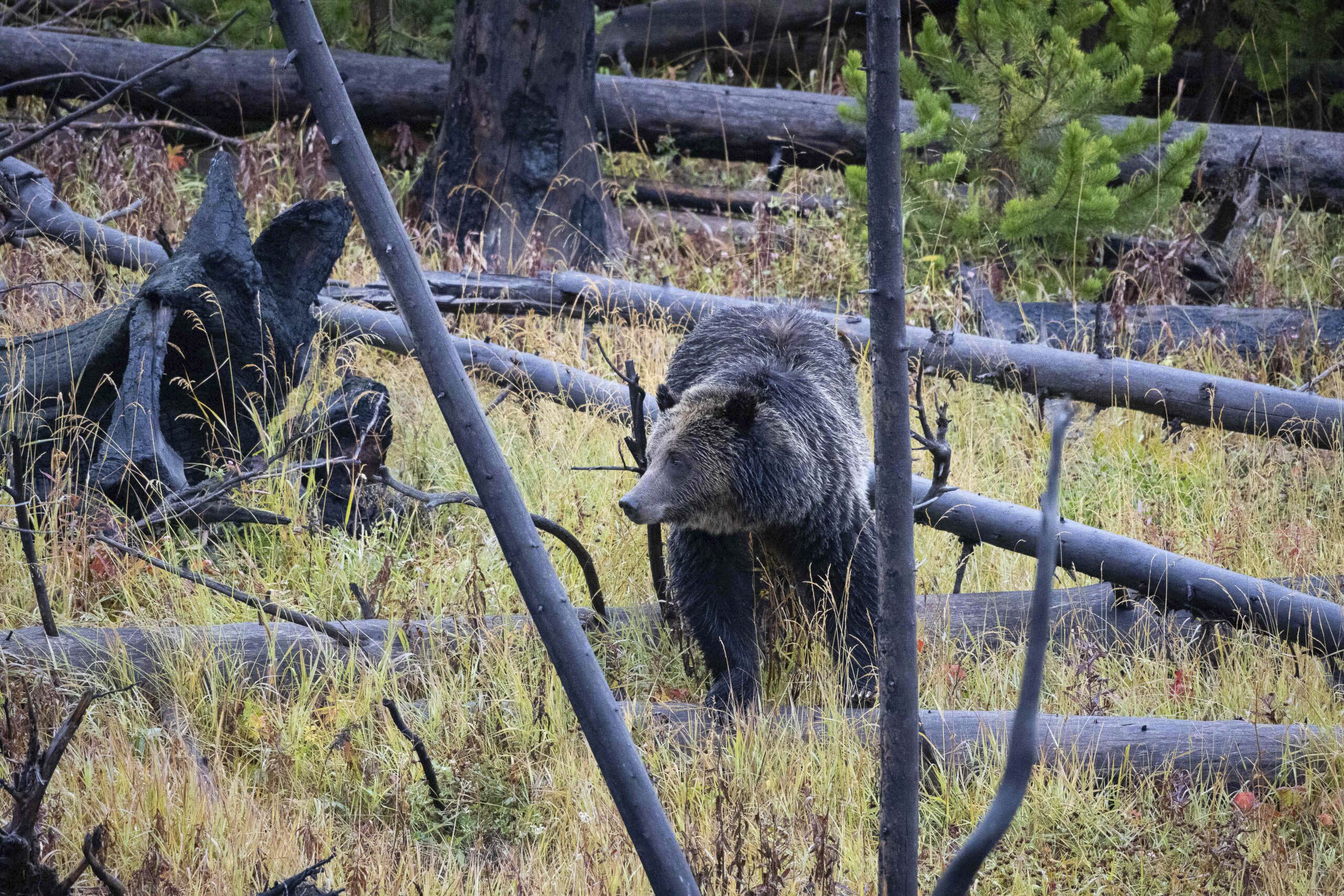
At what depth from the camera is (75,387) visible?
4789 mm

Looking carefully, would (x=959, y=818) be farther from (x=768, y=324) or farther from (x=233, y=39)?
(x=233, y=39)

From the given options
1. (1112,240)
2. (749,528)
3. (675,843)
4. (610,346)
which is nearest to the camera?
(675,843)

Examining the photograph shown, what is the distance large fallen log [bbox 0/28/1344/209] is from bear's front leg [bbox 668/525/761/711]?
5.55 meters

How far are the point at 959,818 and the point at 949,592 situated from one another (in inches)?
54.7

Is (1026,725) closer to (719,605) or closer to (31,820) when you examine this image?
(31,820)

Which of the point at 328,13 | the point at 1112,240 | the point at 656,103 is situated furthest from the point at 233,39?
the point at 1112,240

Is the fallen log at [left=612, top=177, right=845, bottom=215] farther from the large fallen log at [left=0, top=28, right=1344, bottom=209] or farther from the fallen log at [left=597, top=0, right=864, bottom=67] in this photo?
the fallen log at [left=597, top=0, right=864, bottom=67]

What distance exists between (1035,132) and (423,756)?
20.7 feet

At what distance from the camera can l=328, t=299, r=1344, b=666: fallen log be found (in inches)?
150

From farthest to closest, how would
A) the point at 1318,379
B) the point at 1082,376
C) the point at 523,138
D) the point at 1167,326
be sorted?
the point at 523,138 → the point at 1167,326 → the point at 1082,376 → the point at 1318,379

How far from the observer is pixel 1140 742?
11.1 feet

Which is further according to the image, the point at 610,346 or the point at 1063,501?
the point at 610,346

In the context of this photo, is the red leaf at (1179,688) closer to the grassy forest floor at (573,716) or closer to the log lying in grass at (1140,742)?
the grassy forest floor at (573,716)

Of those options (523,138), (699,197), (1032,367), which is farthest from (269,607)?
(699,197)
